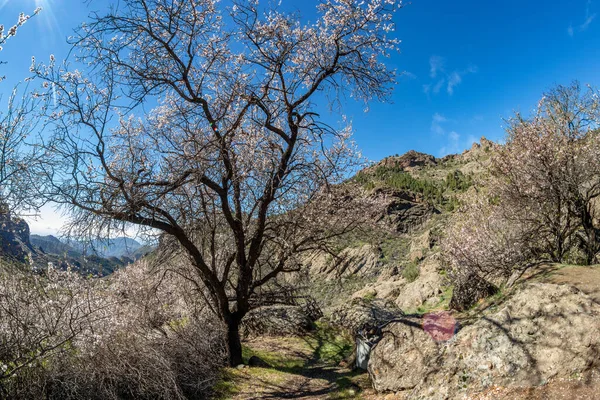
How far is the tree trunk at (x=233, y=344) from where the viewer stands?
7.99 meters

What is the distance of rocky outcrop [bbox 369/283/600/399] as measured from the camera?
384 centimetres

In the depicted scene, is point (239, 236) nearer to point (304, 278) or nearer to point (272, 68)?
point (304, 278)

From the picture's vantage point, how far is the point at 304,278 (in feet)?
33.0

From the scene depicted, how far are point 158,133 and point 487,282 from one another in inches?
330

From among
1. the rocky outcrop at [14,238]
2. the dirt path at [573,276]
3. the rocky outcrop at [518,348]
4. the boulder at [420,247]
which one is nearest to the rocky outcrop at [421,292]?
the dirt path at [573,276]

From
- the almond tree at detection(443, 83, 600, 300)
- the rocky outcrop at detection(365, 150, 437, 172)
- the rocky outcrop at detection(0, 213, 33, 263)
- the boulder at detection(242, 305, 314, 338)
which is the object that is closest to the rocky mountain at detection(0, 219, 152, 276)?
the rocky outcrop at detection(0, 213, 33, 263)

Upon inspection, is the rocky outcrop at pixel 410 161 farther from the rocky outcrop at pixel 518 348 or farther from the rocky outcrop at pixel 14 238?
the rocky outcrop at pixel 14 238

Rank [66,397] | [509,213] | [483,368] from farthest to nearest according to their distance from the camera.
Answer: [509,213] → [66,397] → [483,368]

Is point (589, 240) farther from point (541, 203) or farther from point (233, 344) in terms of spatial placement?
point (233, 344)

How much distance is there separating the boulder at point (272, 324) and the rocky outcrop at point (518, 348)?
6682mm

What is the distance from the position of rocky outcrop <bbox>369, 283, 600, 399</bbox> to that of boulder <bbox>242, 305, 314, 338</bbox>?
21.9 feet

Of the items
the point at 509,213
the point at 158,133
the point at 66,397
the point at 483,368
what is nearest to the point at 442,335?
the point at 483,368

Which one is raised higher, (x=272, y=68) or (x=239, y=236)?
(x=272, y=68)

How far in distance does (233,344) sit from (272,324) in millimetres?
3990
